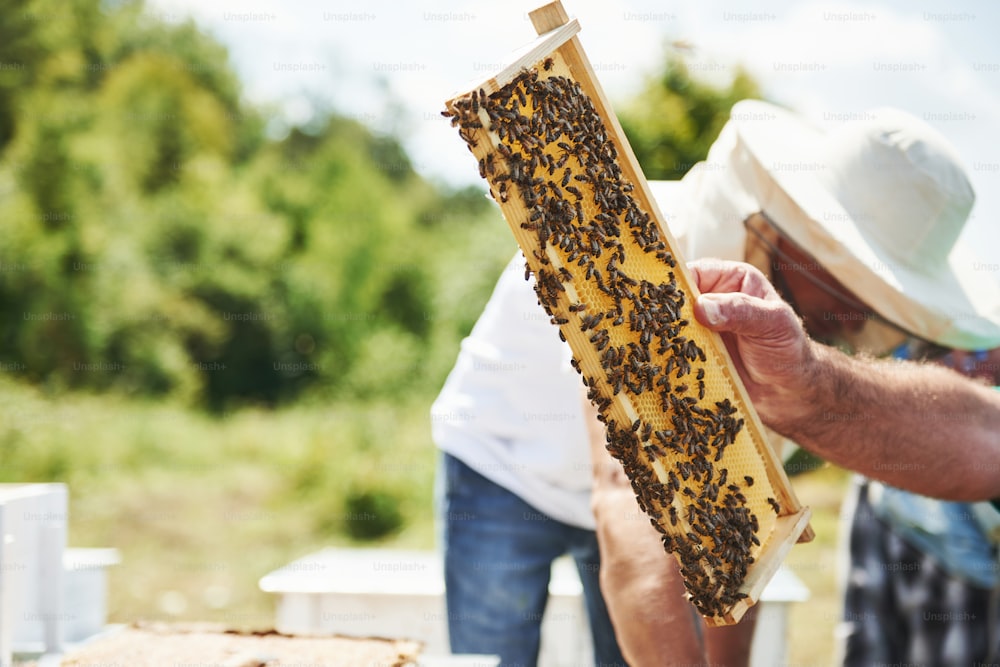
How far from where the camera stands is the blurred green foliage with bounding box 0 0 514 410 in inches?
512

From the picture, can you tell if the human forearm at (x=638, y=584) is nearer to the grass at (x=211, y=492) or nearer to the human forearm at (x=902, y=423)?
the human forearm at (x=902, y=423)

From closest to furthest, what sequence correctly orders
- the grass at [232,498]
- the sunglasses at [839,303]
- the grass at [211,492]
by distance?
the sunglasses at [839,303]
the grass at [232,498]
the grass at [211,492]

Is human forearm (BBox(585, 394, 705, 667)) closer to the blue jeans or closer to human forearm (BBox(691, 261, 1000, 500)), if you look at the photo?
human forearm (BBox(691, 261, 1000, 500))

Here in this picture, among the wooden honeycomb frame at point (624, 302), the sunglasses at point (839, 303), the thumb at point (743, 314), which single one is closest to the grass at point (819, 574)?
the sunglasses at point (839, 303)

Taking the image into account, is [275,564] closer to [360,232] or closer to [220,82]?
[360,232]

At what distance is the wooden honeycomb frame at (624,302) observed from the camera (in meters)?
1.69

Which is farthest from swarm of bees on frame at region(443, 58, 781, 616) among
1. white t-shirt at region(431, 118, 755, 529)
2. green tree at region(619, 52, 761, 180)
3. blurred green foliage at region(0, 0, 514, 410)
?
green tree at region(619, 52, 761, 180)

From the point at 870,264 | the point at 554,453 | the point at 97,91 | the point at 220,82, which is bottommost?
the point at 554,453

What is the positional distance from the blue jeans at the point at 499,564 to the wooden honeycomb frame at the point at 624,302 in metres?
1.29

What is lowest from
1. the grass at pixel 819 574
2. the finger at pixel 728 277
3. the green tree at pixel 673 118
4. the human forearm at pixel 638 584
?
the grass at pixel 819 574

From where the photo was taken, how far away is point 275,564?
8406mm

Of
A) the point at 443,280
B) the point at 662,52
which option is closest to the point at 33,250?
the point at 443,280

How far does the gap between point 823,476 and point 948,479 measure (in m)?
9.33

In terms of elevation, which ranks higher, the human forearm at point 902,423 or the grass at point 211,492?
the grass at point 211,492
